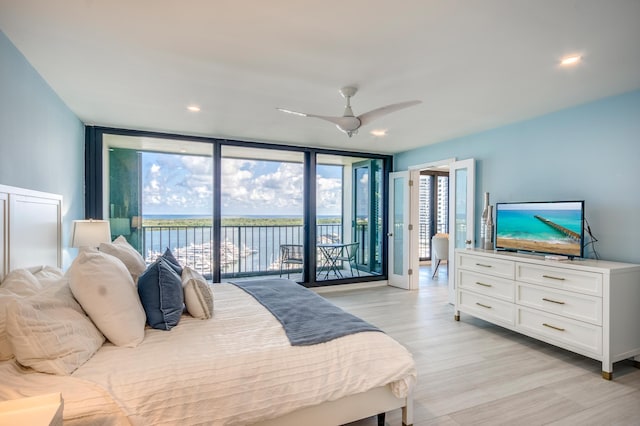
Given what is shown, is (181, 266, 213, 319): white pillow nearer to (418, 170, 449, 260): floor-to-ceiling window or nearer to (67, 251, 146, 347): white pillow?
(67, 251, 146, 347): white pillow

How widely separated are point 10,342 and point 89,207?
3310 mm

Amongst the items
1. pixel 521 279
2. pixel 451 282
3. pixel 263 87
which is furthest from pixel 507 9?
pixel 451 282

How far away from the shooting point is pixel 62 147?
10.5ft

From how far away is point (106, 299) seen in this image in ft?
5.60

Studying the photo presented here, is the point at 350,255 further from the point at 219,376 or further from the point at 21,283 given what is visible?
the point at 21,283

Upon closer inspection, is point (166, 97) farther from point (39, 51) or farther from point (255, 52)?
point (255, 52)

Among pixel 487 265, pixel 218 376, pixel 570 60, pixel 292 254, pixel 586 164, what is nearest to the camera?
pixel 218 376

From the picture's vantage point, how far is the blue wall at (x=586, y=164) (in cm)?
296

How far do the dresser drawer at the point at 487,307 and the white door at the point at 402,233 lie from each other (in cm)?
166

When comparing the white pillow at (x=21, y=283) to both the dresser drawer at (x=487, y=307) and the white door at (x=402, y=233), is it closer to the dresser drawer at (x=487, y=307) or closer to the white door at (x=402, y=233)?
the dresser drawer at (x=487, y=307)

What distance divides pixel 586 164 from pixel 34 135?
4921 millimetres

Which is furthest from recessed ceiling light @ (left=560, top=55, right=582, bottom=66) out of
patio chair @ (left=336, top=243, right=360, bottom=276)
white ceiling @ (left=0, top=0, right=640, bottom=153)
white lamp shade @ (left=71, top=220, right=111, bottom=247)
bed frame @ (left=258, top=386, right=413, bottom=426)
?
patio chair @ (left=336, top=243, right=360, bottom=276)

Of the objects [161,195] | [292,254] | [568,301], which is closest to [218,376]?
[568,301]

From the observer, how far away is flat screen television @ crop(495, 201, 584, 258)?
10.1 ft
